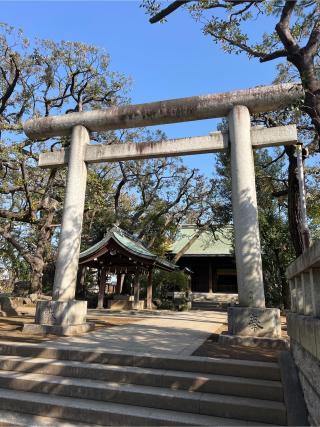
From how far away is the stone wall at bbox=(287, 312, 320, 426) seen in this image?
3113 millimetres

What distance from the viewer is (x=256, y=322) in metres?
6.69

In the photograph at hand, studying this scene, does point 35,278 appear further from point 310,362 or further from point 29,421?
point 310,362

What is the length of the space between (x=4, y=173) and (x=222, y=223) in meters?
15.1

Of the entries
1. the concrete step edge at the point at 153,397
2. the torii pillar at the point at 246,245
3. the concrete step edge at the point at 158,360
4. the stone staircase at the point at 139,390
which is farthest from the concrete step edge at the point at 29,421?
the torii pillar at the point at 246,245

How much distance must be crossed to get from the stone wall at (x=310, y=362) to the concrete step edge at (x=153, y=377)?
1.68 ft

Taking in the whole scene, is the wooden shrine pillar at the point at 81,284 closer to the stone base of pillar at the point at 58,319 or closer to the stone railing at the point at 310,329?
the stone base of pillar at the point at 58,319

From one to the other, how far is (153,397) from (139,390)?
0.25 metres

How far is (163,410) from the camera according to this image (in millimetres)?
4156

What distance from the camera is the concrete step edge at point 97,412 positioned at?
3.86 m

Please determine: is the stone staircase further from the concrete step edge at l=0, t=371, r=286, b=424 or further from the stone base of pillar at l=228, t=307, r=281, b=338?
the stone base of pillar at l=228, t=307, r=281, b=338

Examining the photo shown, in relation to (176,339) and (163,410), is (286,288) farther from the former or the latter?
(163,410)

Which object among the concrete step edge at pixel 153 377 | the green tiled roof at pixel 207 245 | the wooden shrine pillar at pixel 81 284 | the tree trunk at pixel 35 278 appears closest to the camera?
the concrete step edge at pixel 153 377

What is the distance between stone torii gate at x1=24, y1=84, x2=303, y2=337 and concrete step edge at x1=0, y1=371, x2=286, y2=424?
8.82ft

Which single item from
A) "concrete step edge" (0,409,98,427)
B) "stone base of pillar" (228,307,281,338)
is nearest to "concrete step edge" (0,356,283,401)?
"concrete step edge" (0,409,98,427)
